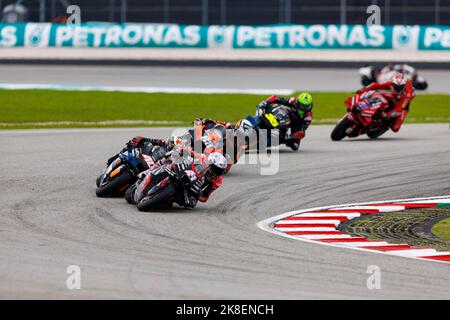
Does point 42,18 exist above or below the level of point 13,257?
above

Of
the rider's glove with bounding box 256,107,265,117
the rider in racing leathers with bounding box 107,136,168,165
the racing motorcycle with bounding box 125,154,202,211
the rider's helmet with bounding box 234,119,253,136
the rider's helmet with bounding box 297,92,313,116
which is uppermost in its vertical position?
the rider's helmet with bounding box 297,92,313,116

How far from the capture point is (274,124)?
60.2 ft

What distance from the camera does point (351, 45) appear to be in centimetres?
3781

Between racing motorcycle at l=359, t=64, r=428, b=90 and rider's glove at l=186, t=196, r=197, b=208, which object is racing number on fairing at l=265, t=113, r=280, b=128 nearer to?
rider's glove at l=186, t=196, r=197, b=208

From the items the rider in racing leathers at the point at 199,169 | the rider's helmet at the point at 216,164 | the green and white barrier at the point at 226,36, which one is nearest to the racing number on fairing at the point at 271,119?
the rider in racing leathers at the point at 199,169

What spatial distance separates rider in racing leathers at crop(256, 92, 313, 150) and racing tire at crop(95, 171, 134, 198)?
5.14 metres

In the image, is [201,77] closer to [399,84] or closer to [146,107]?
[146,107]

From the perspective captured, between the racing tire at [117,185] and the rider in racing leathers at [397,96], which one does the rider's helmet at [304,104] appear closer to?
the rider in racing leathers at [397,96]

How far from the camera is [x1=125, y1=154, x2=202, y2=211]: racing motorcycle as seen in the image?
12758 millimetres

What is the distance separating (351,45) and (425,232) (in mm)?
26132

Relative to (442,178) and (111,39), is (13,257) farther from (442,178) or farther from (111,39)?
(111,39)

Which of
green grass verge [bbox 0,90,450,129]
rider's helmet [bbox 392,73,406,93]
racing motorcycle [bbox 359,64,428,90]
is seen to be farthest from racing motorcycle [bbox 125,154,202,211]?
racing motorcycle [bbox 359,64,428,90]

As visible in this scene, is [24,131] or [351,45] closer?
[24,131]

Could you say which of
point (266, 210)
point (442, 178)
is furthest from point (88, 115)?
point (266, 210)
